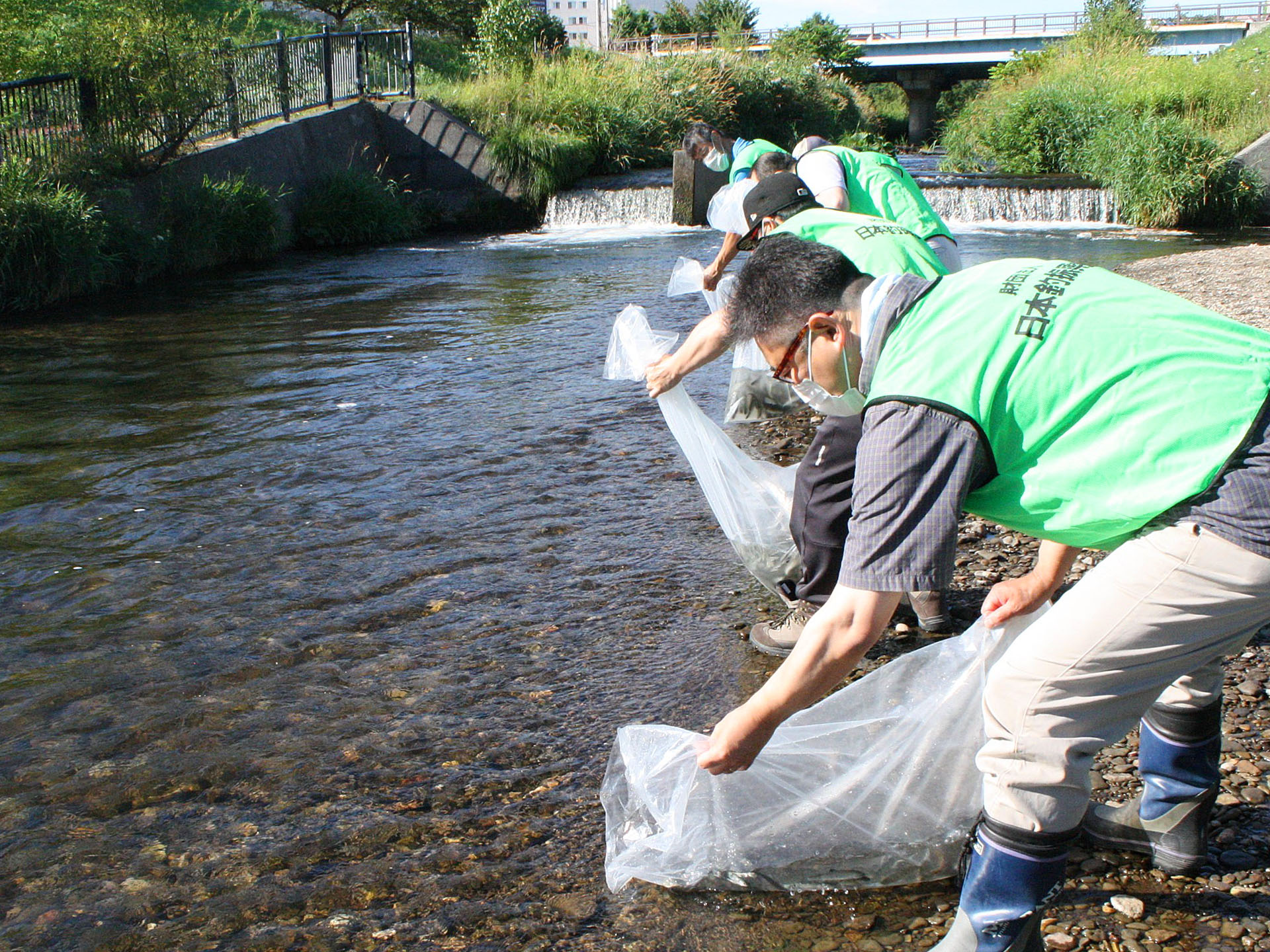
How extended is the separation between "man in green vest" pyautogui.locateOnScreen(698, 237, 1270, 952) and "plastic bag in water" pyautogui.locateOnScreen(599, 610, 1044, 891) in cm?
42

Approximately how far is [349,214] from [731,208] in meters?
13.9

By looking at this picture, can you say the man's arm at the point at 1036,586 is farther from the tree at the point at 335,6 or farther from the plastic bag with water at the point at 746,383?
the tree at the point at 335,6

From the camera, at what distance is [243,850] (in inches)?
115

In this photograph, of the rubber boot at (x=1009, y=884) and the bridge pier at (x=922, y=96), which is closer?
the rubber boot at (x=1009, y=884)

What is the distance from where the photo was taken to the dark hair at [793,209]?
4332 millimetres

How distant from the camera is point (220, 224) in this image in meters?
14.8

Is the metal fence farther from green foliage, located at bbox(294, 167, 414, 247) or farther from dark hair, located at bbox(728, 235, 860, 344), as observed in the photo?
dark hair, located at bbox(728, 235, 860, 344)

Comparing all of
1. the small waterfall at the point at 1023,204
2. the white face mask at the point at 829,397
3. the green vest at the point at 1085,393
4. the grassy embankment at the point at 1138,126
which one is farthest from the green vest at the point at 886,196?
the small waterfall at the point at 1023,204

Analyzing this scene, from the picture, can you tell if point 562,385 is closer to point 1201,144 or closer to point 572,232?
point 572,232

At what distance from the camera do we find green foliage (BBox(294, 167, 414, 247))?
17562mm

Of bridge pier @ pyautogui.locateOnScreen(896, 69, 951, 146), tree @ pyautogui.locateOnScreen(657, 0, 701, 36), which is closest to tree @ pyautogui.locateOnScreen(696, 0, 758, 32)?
tree @ pyautogui.locateOnScreen(657, 0, 701, 36)

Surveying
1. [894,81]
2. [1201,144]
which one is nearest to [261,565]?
[1201,144]

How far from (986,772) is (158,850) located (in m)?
2.19

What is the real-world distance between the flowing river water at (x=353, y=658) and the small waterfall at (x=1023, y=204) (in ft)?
43.1
